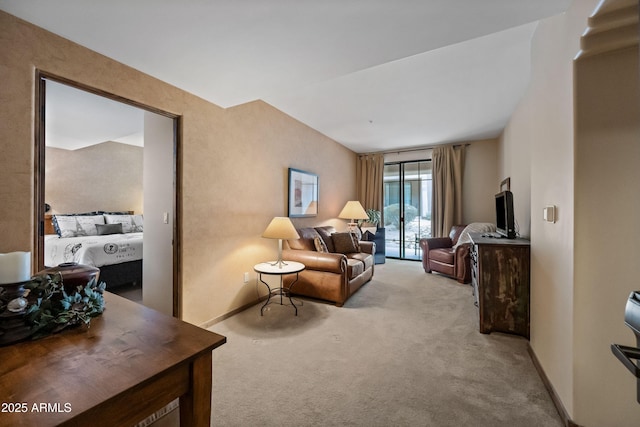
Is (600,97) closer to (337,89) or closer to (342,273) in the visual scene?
(337,89)

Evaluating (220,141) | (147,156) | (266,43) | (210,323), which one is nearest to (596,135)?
(266,43)

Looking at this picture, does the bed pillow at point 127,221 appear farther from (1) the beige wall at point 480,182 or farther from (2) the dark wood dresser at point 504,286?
(1) the beige wall at point 480,182

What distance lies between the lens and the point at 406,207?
247 inches

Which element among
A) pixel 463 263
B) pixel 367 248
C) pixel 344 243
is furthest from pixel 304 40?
pixel 463 263

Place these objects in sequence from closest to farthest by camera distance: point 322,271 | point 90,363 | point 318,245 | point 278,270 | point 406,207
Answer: point 90,363
point 278,270
point 322,271
point 318,245
point 406,207

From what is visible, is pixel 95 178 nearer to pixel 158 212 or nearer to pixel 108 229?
pixel 108 229

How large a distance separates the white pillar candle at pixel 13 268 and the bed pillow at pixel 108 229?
13.3ft

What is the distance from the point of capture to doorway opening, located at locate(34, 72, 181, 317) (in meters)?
2.35

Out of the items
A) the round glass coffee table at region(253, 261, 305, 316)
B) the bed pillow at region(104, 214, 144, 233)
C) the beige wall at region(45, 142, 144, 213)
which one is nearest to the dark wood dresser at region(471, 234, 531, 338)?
the round glass coffee table at region(253, 261, 305, 316)

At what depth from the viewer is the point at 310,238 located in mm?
3816

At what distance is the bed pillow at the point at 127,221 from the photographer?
15.3ft

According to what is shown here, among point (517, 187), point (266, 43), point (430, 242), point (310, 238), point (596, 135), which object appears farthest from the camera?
point (430, 242)

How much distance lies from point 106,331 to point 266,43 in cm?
179

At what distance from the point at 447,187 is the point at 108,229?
6402mm
